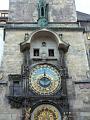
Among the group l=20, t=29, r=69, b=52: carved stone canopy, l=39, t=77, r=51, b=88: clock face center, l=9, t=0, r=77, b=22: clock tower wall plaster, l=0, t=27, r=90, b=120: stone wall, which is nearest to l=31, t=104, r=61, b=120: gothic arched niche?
l=0, t=27, r=90, b=120: stone wall

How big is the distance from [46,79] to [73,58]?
167 cm

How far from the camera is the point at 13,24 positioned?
15000 millimetres

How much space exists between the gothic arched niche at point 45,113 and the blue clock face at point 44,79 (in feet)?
2.13

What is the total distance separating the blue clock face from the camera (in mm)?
12711

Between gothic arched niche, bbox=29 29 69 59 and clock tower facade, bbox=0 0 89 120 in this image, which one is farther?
gothic arched niche, bbox=29 29 69 59

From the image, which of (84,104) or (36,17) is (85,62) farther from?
(36,17)

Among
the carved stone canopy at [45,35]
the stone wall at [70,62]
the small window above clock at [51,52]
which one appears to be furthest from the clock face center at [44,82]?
the carved stone canopy at [45,35]

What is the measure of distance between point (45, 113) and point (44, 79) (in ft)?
4.68

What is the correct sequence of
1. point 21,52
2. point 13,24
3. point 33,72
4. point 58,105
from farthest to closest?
point 13,24 → point 21,52 → point 33,72 → point 58,105

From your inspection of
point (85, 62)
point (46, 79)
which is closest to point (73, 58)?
point (85, 62)

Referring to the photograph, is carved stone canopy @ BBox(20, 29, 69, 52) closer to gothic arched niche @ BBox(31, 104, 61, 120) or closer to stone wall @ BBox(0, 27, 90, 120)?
stone wall @ BBox(0, 27, 90, 120)

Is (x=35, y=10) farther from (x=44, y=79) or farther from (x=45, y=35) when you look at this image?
(x=44, y=79)

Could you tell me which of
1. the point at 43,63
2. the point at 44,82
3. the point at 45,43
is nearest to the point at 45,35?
the point at 45,43

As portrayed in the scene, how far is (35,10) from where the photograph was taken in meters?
15.7
